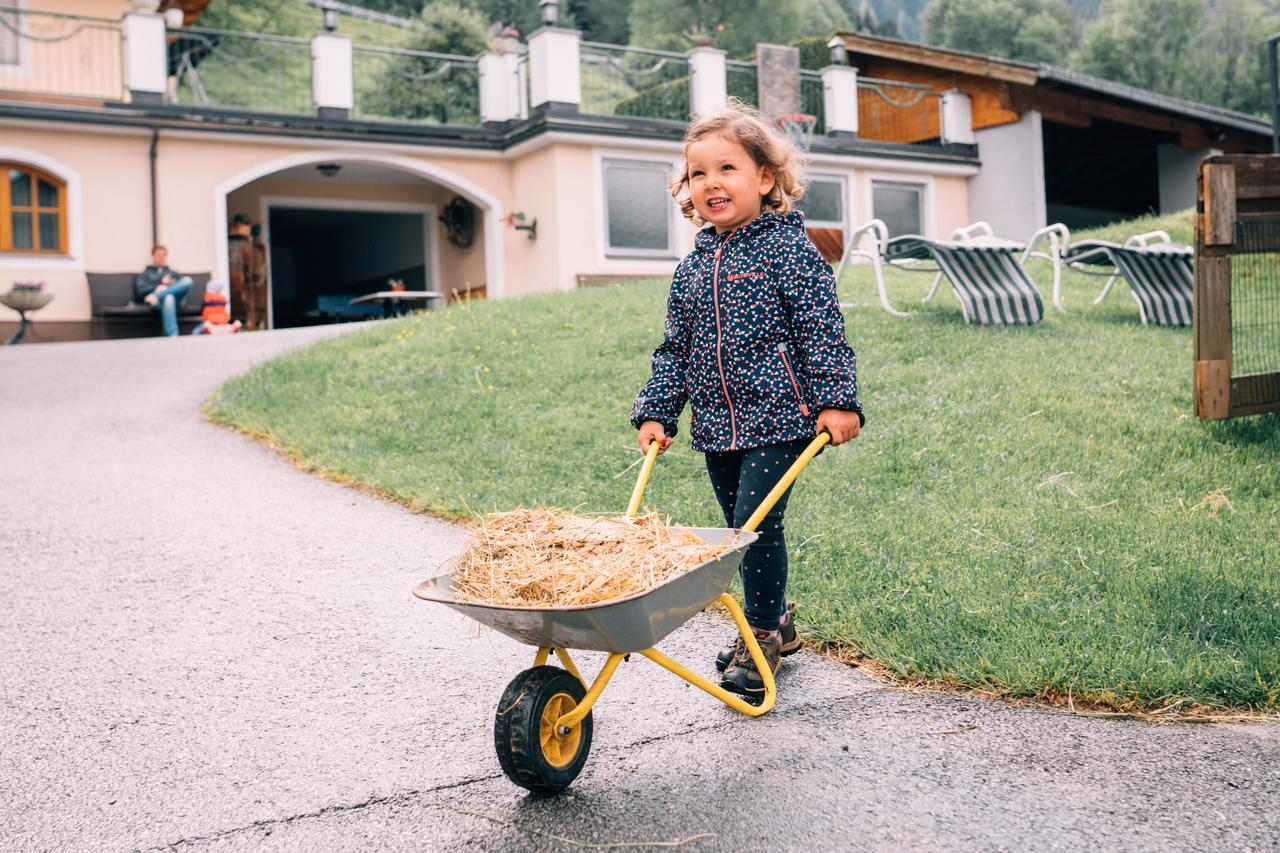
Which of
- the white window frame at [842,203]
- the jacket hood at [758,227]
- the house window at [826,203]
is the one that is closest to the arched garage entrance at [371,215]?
the house window at [826,203]

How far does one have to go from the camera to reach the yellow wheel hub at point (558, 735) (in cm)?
272

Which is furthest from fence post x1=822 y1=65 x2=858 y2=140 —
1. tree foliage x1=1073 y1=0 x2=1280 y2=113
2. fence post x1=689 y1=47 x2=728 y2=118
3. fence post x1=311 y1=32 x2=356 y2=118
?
tree foliage x1=1073 y1=0 x2=1280 y2=113

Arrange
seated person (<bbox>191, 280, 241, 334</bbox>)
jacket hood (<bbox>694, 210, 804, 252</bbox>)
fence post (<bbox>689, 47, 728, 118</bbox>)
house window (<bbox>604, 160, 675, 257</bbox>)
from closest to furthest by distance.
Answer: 1. jacket hood (<bbox>694, 210, 804, 252</bbox>)
2. seated person (<bbox>191, 280, 241, 334</bbox>)
3. house window (<bbox>604, 160, 675, 257</bbox>)
4. fence post (<bbox>689, 47, 728, 118</bbox>)

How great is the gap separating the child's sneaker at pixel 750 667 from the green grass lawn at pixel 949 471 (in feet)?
1.24

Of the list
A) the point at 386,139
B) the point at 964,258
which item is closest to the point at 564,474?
the point at 964,258

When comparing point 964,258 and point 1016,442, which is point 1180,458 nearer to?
point 1016,442

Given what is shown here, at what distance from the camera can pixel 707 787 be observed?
282 cm

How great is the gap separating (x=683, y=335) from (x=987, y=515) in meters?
2.03

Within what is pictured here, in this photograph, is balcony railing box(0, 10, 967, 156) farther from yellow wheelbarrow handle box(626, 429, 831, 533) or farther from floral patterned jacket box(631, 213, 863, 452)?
yellow wheelbarrow handle box(626, 429, 831, 533)

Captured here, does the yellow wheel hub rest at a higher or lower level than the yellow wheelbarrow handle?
lower

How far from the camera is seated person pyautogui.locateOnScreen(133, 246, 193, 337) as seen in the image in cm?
1603

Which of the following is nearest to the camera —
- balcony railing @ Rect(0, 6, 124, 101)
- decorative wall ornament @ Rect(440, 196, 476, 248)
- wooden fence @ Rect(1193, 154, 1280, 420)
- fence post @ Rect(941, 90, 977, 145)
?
wooden fence @ Rect(1193, 154, 1280, 420)

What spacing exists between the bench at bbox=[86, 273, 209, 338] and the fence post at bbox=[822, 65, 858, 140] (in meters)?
11.3

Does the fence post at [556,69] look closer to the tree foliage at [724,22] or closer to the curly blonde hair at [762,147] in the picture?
the curly blonde hair at [762,147]
